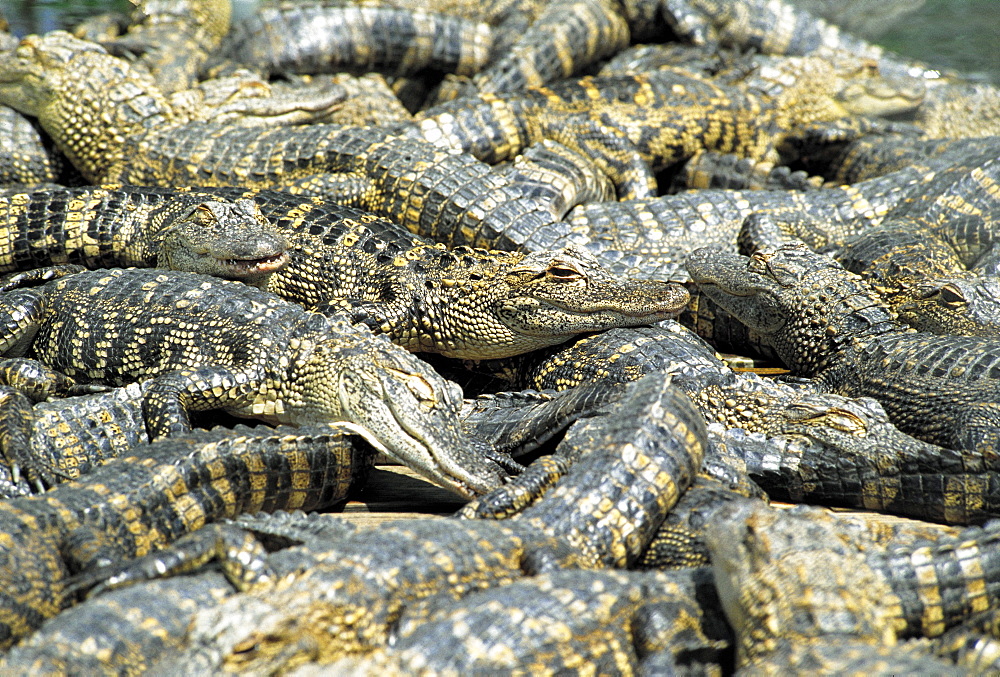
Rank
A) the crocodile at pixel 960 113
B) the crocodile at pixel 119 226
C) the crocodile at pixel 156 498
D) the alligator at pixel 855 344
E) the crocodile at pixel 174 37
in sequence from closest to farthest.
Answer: the crocodile at pixel 156 498 → the alligator at pixel 855 344 → the crocodile at pixel 119 226 → the crocodile at pixel 174 37 → the crocodile at pixel 960 113

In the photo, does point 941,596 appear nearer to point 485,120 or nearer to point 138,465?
point 138,465

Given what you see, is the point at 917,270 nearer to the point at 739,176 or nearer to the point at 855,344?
the point at 855,344

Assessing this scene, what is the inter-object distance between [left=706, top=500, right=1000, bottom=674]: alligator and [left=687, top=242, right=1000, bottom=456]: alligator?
1023 mm

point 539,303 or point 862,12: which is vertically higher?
point 862,12

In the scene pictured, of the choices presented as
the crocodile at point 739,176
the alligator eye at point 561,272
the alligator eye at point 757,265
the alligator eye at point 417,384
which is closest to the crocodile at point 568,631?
the alligator eye at point 417,384

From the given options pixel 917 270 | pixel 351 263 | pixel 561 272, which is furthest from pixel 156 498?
pixel 917 270

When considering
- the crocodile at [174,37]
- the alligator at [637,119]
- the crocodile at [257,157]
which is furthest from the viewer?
the crocodile at [174,37]

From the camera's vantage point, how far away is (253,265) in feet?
13.0

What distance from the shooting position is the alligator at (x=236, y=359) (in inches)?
127

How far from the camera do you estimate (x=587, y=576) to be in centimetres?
242

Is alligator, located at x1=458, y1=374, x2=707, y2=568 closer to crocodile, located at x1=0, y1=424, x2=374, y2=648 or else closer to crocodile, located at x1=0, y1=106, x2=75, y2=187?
crocodile, located at x1=0, y1=424, x2=374, y2=648

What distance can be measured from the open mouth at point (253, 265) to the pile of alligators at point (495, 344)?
0.02 m

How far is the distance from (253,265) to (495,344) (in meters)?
1.05

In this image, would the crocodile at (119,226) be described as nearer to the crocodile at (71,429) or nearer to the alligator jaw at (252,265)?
the alligator jaw at (252,265)
